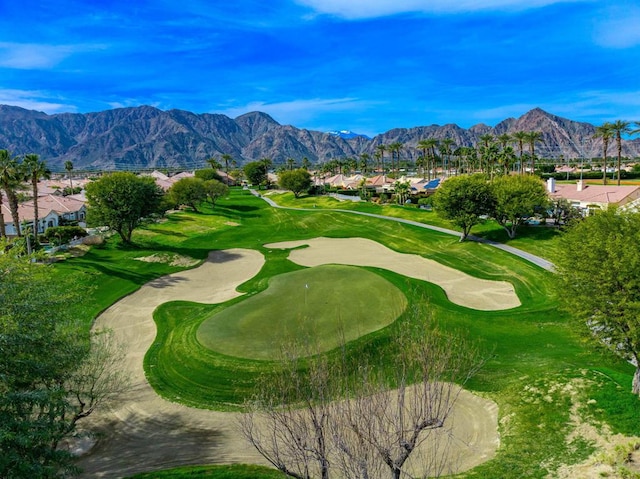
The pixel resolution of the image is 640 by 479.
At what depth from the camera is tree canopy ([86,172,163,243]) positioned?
5650cm

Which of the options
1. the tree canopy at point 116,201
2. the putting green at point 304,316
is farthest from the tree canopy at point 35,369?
the tree canopy at point 116,201

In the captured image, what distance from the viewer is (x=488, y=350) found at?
26.3m

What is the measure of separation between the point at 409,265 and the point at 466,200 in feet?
56.0

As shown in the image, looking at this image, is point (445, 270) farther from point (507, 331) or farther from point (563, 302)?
point (563, 302)

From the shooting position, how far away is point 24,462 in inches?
447

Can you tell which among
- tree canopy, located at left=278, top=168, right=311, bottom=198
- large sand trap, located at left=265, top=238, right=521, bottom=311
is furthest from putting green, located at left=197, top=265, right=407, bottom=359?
tree canopy, located at left=278, top=168, right=311, bottom=198

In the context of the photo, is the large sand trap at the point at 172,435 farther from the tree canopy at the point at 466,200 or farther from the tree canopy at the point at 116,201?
the tree canopy at the point at 466,200

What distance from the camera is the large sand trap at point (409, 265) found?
38156 millimetres

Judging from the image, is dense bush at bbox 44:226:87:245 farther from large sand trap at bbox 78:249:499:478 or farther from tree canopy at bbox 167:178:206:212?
large sand trap at bbox 78:249:499:478

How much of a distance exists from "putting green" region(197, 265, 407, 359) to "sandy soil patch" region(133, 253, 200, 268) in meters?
19.1

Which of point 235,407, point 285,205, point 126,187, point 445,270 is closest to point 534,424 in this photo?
point 235,407

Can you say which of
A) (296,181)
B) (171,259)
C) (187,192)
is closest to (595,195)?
(171,259)

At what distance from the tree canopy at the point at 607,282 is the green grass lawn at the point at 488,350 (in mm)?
1760

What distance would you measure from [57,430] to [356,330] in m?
18.3
